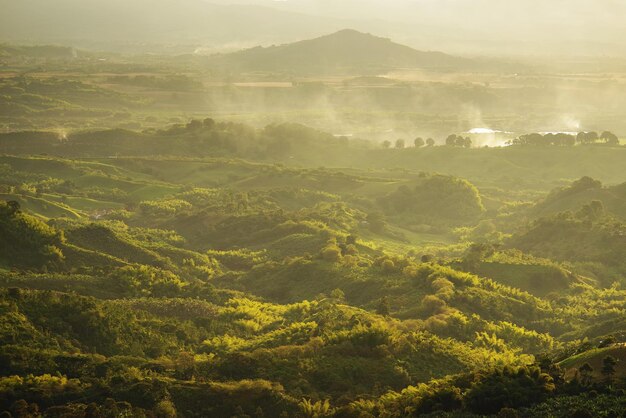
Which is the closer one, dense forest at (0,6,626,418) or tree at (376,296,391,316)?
dense forest at (0,6,626,418)

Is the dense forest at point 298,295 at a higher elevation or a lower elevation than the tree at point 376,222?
higher

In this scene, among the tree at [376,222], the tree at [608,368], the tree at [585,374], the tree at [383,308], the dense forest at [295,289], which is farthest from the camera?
the tree at [376,222]

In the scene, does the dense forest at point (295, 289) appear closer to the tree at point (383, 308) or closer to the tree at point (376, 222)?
the tree at point (376, 222)

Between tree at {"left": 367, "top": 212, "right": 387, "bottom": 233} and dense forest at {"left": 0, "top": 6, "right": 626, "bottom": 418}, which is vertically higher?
dense forest at {"left": 0, "top": 6, "right": 626, "bottom": 418}

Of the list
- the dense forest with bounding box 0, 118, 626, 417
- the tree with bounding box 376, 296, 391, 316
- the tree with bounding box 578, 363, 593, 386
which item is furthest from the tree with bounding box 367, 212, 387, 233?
the tree with bounding box 578, 363, 593, 386

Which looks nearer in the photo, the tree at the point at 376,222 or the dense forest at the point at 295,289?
the dense forest at the point at 295,289

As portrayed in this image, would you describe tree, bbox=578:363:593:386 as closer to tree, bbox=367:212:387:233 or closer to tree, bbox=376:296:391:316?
tree, bbox=376:296:391:316

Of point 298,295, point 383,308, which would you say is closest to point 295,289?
point 298,295

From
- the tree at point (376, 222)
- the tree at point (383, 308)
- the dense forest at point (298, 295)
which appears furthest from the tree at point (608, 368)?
the tree at point (376, 222)

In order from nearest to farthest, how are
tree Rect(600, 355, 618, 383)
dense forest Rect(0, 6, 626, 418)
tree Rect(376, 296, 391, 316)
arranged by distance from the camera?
tree Rect(600, 355, 618, 383), dense forest Rect(0, 6, 626, 418), tree Rect(376, 296, 391, 316)

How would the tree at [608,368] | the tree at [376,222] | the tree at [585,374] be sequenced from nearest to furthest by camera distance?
the tree at [608,368], the tree at [585,374], the tree at [376,222]
